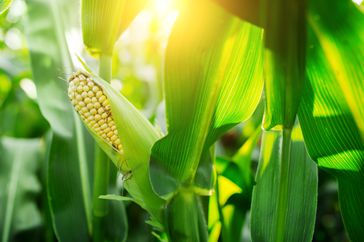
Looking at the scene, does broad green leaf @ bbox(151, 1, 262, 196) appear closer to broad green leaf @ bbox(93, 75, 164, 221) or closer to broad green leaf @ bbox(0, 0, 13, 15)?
broad green leaf @ bbox(93, 75, 164, 221)

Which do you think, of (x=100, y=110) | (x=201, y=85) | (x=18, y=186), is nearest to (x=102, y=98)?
(x=100, y=110)

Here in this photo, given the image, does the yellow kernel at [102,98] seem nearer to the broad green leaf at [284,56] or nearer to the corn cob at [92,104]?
the corn cob at [92,104]

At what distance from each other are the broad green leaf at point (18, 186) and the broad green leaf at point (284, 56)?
762 millimetres

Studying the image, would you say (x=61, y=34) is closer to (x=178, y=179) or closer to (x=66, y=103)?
(x=66, y=103)

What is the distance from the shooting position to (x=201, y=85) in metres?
0.67

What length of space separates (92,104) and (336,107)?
39 centimetres

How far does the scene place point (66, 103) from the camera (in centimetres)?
111

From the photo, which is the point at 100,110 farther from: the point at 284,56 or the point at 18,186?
the point at 18,186

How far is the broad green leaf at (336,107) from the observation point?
0.60m

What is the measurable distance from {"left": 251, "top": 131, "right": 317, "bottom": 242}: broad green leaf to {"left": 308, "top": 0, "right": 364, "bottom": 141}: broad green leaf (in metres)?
0.16

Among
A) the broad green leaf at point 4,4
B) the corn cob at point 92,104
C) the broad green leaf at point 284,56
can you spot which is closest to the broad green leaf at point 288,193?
the broad green leaf at point 284,56

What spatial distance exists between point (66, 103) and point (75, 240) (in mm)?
336

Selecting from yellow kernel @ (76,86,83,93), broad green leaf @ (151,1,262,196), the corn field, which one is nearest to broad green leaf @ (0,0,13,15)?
the corn field

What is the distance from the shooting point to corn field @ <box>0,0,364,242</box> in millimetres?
615
